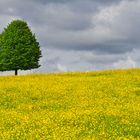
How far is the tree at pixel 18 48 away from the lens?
91.7m

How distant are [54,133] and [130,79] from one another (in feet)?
93.8

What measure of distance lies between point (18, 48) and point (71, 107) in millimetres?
60155

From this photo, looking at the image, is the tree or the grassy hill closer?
the grassy hill

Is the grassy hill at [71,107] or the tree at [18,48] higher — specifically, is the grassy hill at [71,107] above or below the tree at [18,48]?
below

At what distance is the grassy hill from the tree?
32871 millimetres

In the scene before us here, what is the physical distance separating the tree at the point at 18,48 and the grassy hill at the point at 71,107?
108ft

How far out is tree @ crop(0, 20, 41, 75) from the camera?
91.7 metres

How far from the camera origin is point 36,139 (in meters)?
22.3

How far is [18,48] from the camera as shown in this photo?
308 ft

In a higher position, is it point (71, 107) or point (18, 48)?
point (18, 48)

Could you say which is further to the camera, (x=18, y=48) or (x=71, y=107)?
(x=18, y=48)

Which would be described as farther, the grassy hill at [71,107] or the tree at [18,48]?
the tree at [18,48]

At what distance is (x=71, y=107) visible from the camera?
34.9m

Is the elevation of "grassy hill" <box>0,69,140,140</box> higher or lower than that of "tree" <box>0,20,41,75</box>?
lower
